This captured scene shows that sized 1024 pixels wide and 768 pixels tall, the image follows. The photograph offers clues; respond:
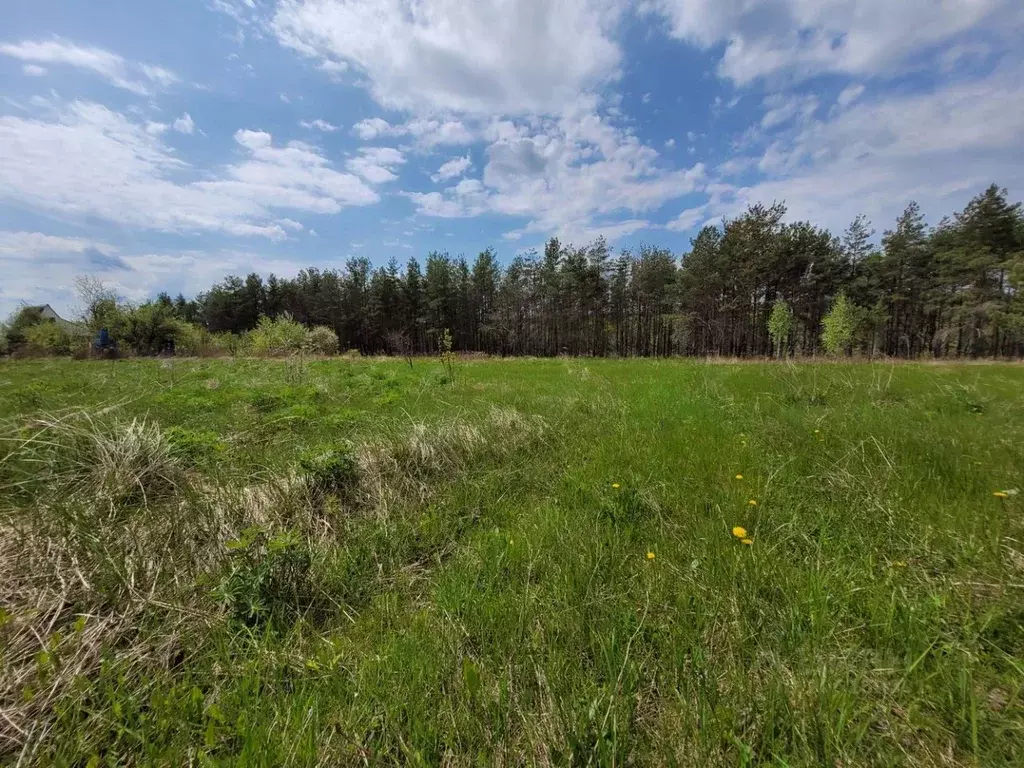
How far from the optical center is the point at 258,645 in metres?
1.94

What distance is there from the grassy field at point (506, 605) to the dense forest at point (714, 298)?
33926 mm

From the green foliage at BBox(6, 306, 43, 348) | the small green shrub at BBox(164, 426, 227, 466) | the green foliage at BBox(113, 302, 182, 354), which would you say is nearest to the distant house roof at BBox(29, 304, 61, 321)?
the green foliage at BBox(6, 306, 43, 348)

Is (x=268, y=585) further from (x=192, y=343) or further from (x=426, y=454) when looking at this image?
(x=192, y=343)

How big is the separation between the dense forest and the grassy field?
1336 inches

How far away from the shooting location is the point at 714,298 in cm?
4062

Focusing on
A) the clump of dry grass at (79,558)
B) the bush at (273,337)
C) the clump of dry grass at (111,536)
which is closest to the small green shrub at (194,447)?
the clump of dry grass at (111,536)

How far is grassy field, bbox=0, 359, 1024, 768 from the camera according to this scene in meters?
1.44

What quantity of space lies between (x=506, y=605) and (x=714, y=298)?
148ft

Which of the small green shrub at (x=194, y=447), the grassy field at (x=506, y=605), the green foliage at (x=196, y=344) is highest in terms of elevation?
the green foliage at (x=196, y=344)

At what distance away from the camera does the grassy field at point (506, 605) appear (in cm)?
144

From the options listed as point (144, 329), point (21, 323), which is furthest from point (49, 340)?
point (21, 323)

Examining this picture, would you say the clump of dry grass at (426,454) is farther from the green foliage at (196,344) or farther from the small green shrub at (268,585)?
the green foliage at (196,344)

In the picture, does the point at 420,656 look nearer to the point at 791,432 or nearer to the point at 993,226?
the point at 791,432

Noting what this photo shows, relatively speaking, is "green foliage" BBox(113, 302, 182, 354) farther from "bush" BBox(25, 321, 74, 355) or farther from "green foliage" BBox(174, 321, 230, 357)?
"bush" BBox(25, 321, 74, 355)
